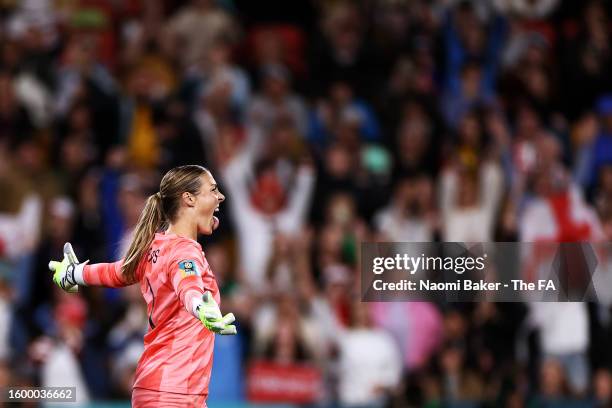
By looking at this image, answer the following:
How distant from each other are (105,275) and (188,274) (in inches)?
28.8

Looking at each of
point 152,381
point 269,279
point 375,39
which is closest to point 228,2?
point 375,39

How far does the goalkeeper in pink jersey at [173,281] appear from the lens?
550cm

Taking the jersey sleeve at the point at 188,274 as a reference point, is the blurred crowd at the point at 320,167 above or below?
above

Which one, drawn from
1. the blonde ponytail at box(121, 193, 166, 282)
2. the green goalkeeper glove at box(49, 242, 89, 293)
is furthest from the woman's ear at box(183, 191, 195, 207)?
the green goalkeeper glove at box(49, 242, 89, 293)

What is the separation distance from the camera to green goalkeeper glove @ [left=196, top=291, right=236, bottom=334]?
4.96 meters

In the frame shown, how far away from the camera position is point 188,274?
5340 millimetres

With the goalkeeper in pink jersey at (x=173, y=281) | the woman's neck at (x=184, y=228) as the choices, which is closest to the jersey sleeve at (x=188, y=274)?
the goalkeeper in pink jersey at (x=173, y=281)

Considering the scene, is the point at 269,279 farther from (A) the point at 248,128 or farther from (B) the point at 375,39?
(B) the point at 375,39

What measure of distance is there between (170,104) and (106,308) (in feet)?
8.88

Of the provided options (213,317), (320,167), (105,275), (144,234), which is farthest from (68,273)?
(320,167)

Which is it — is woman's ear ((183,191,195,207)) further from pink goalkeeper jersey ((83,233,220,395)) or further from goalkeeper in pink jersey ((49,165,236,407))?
pink goalkeeper jersey ((83,233,220,395))

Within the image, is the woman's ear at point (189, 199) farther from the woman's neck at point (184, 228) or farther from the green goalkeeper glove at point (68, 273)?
the green goalkeeper glove at point (68, 273)

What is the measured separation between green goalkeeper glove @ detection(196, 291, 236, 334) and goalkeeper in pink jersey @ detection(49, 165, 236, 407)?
0.29 feet

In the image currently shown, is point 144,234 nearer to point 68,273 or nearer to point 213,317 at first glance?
point 68,273
